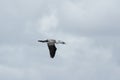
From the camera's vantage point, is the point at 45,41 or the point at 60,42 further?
the point at 45,41

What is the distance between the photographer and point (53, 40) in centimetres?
6134

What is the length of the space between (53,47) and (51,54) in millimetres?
1951

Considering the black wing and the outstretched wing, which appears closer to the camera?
the outstretched wing

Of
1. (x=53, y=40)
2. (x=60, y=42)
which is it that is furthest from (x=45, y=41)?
(x=60, y=42)

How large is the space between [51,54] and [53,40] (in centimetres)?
229

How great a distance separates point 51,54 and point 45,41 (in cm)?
220

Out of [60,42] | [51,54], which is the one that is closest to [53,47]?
[51,54]

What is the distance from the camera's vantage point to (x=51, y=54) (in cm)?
6209

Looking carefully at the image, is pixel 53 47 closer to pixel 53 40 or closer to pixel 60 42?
pixel 53 40

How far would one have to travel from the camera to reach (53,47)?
63.7 meters

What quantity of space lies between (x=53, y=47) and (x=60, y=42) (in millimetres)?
6734

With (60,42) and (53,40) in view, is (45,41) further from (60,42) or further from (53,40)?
(60,42)

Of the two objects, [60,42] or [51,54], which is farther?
[51,54]

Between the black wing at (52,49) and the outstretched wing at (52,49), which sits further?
the black wing at (52,49)
